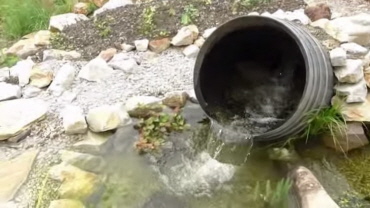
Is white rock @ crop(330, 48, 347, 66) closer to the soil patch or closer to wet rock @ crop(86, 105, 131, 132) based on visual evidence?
the soil patch

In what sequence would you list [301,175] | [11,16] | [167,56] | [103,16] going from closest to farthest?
[301,175], [167,56], [103,16], [11,16]

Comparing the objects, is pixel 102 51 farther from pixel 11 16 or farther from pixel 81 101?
pixel 11 16

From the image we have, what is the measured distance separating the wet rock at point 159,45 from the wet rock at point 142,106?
60cm

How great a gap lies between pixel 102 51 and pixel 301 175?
1.84 metres

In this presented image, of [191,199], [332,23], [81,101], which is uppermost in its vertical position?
[332,23]

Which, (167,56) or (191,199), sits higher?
(167,56)

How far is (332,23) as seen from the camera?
3.66 metres

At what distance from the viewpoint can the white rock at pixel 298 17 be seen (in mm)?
3781

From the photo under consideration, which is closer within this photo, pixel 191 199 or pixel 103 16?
pixel 191 199

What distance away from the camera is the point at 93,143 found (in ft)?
10.4

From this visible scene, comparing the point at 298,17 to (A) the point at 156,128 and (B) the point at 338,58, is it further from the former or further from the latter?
(A) the point at 156,128

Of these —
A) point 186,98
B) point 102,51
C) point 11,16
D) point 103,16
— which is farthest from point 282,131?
point 11,16

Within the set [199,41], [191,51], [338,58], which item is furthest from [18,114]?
[338,58]

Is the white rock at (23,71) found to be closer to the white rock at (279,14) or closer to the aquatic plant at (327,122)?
the white rock at (279,14)
